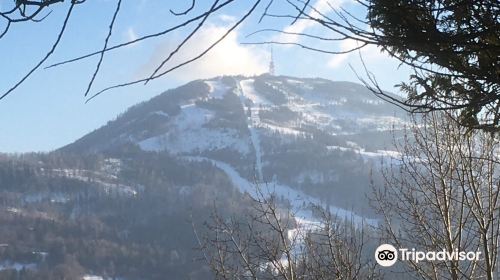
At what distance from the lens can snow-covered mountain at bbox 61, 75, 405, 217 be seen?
452ft

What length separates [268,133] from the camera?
15975 centimetres

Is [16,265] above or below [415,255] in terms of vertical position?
below

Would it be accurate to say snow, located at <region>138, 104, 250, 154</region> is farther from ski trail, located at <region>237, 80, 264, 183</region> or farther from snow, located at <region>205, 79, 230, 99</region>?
snow, located at <region>205, 79, 230, 99</region>

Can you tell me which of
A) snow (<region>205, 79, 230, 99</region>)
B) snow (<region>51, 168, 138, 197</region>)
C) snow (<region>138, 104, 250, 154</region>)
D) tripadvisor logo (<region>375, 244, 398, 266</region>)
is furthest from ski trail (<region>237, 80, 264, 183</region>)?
tripadvisor logo (<region>375, 244, 398, 266</region>)

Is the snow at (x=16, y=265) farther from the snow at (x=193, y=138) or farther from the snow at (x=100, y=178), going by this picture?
the snow at (x=193, y=138)

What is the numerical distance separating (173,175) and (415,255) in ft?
447

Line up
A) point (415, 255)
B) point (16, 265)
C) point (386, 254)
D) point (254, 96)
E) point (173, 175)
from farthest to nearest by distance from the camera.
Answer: point (254, 96) < point (173, 175) < point (16, 265) < point (386, 254) < point (415, 255)

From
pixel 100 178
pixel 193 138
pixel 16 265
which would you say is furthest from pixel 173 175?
pixel 16 265

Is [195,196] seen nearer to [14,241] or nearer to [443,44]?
[14,241]

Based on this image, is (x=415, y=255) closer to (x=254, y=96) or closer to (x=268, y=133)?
(x=268, y=133)

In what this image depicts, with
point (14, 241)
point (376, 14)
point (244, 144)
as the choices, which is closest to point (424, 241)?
point (376, 14)

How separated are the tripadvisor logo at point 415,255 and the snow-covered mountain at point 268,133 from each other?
119m

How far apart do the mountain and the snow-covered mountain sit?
365 mm

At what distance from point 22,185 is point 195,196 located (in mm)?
41754
